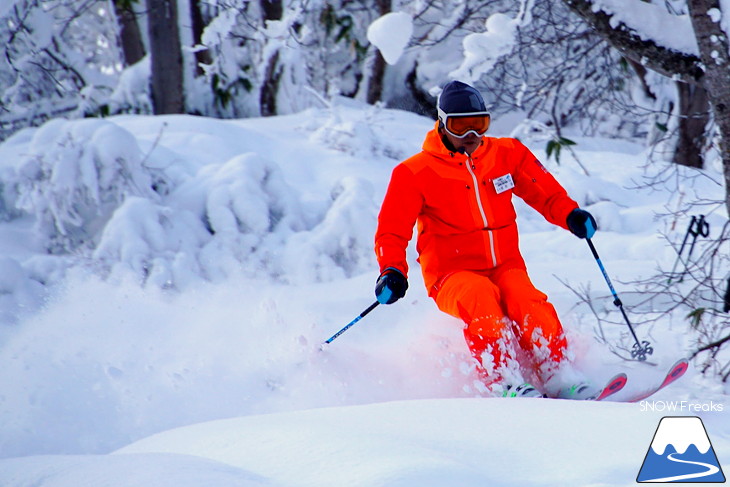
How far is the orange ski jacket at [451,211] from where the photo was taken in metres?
3.50

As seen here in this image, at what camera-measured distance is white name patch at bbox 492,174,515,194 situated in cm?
360

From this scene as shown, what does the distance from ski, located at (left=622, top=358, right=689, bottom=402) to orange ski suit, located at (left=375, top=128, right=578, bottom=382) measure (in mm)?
377

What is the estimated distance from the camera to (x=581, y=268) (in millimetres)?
4934

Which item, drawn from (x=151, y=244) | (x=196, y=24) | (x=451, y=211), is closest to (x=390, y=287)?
(x=451, y=211)

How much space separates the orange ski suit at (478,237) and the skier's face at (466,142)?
36mm

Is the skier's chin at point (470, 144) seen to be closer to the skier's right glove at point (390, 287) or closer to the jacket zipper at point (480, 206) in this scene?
the jacket zipper at point (480, 206)

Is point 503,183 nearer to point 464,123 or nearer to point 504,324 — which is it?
point 464,123

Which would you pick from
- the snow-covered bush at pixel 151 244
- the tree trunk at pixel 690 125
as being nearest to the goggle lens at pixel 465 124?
the snow-covered bush at pixel 151 244

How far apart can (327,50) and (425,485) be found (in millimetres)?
10764

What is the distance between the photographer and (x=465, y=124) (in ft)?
11.3

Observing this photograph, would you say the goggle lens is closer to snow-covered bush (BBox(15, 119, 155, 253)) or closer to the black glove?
the black glove

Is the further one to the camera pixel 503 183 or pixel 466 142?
pixel 503 183

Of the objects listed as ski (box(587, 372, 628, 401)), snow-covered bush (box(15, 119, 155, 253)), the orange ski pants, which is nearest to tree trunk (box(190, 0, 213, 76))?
snow-covered bush (box(15, 119, 155, 253))

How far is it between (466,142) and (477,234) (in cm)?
48
